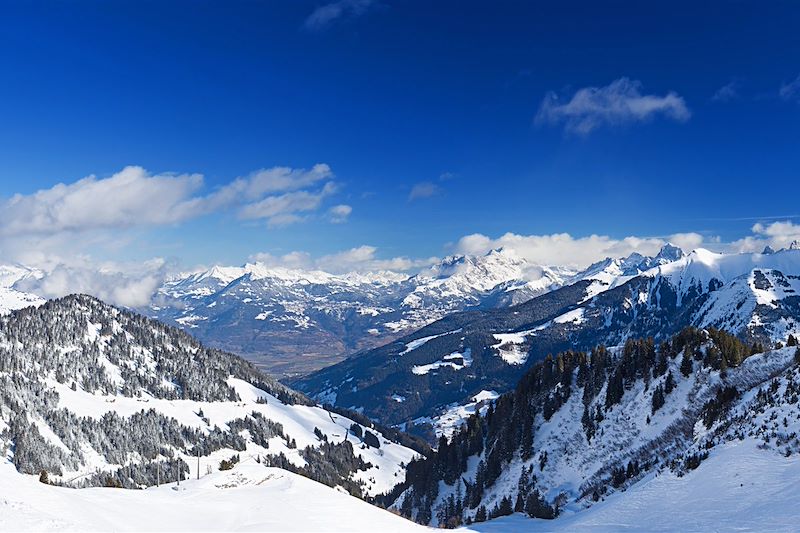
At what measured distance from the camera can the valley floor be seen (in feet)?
82.0

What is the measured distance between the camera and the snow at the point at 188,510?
26812 mm

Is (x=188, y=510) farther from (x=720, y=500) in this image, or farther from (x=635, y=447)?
(x=635, y=447)

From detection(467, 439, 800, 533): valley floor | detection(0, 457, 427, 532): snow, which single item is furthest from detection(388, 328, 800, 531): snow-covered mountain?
detection(0, 457, 427, 532): snow

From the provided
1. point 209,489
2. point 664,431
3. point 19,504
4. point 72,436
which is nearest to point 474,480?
point 664,431

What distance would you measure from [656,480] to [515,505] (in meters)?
44.3

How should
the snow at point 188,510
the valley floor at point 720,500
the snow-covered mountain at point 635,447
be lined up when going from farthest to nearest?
the snow-covered mountain at point 635,447 < the snow at point 188,510 < the valley floor at point 720,500

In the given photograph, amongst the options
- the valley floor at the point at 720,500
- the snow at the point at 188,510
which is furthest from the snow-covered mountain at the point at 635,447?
the snow at the point at 188,510

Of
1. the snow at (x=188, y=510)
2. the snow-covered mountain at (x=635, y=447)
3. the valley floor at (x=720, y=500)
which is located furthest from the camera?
the snow-covered mountain at (x=635, y=447)

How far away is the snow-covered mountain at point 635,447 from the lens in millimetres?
32062

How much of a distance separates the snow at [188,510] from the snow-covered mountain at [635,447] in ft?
56.2

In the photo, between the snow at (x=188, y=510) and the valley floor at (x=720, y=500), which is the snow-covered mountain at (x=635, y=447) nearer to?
the valley floor at (x=720, y=500)

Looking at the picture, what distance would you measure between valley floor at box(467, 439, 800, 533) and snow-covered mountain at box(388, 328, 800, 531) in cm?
13

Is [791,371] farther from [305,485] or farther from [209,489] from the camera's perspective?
[209,489]

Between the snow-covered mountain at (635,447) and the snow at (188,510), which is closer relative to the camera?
the snow at (188,510)
